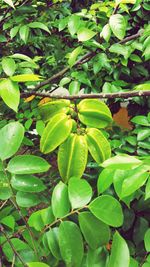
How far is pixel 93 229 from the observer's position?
56 centimetres

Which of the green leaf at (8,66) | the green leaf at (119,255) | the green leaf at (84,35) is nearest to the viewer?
the green leaf at (119,255)

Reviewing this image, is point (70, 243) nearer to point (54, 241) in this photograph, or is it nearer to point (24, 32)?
point (54, 241)

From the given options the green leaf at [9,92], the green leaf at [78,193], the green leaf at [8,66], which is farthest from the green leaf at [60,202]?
the green leaf at [8,66]

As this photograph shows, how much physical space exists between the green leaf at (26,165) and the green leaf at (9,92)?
3.8 inches

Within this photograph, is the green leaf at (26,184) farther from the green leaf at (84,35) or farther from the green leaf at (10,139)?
the green leaf at (84,35)

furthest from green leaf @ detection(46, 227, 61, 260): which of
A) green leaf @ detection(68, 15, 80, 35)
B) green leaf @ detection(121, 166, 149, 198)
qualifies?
green leaf @ detection(68, 15, 80, 35)

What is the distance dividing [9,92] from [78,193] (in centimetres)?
22

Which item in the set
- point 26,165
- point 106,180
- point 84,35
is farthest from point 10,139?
point 84,35

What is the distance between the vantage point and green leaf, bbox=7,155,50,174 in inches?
24.0

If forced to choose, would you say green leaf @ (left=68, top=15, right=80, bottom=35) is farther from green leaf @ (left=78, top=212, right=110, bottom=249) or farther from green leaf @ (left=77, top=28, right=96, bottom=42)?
green leaf @ (left=78, top=212, right=110, bottom=249)

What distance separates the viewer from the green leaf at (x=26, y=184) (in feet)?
2.02

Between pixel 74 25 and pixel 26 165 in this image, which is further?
pixel 74 25

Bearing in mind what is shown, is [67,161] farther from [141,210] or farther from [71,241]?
[141,210]

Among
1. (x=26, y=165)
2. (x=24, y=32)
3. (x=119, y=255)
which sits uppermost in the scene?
(x=24, y=32)
